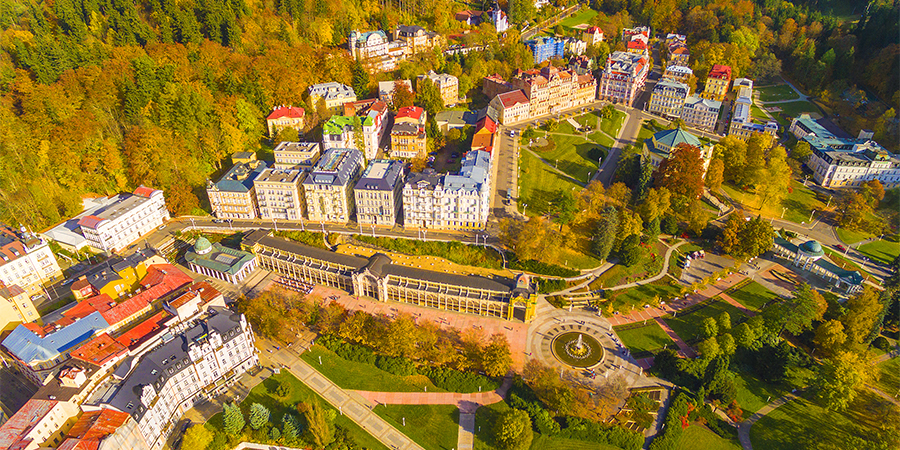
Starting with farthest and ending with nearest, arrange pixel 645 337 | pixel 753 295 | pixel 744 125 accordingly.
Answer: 1. pixel 744 125
2. pixel 753 295
3. pixel 645 337

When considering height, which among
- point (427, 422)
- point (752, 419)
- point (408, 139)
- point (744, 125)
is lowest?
point (752, 419)

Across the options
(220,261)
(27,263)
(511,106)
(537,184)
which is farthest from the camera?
(511,106)

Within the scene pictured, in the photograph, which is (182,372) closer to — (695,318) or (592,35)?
(695,318)

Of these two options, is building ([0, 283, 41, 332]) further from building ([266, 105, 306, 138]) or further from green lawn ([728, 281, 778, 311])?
green lawn ([728, 281, 778, 311])

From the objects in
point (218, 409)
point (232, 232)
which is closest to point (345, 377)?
point (218, 409)

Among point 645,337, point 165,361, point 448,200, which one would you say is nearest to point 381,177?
point 448,200

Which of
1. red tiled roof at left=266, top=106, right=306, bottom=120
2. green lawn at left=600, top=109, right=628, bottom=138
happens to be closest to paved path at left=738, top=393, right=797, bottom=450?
green lawn at left=600, top=109, right=628, bottom=138
